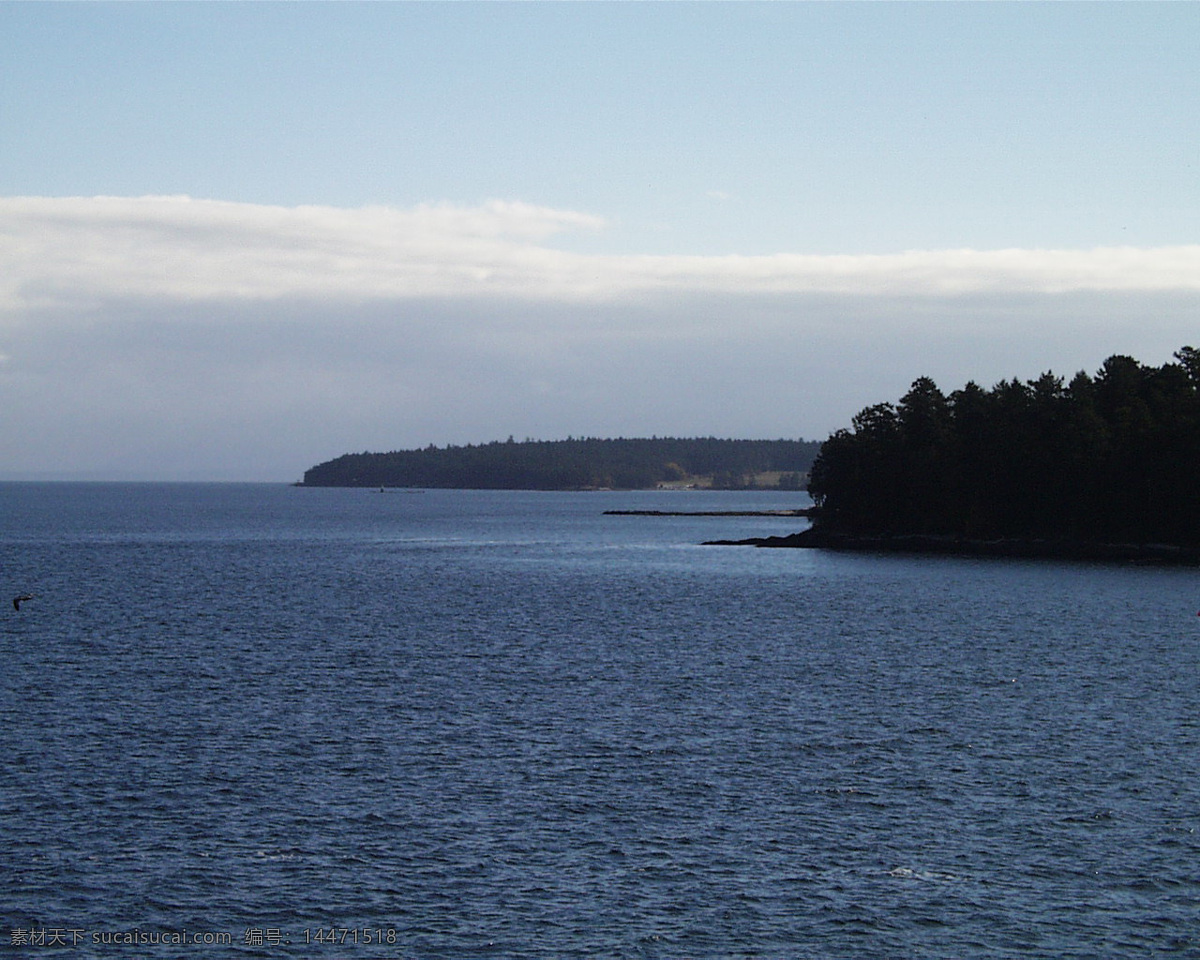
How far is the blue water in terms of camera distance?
23.5 m

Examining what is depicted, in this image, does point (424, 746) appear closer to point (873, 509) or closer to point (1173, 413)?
point (1173, 413)

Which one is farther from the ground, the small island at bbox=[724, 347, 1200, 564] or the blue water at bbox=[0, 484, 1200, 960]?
the small island at bbox=[724, 347, 1200, 564]

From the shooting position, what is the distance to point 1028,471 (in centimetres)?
13425

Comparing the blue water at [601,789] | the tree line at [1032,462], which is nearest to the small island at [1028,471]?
the tree line at [1032,462]

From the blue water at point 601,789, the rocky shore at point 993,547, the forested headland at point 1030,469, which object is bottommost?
the blue water at point 601,789

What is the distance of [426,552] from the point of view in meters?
150

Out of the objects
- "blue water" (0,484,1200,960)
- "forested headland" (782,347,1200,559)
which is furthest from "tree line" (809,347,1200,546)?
"blue water" (0,484,1200,960)

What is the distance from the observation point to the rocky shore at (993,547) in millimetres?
123562

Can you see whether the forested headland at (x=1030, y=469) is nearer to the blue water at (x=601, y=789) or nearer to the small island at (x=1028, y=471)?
the small island at (x=1028, y=471)

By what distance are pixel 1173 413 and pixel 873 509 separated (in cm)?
3662

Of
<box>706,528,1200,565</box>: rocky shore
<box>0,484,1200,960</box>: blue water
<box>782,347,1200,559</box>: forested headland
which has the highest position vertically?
<box>782,347,1200,559</box>: forested headland

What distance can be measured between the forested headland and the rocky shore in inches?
6.8

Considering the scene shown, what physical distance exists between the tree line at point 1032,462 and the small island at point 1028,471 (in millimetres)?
145

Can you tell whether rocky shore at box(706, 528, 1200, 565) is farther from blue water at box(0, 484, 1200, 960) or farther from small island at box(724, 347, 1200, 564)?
blue water at box(0, 484, 1200, 960)
